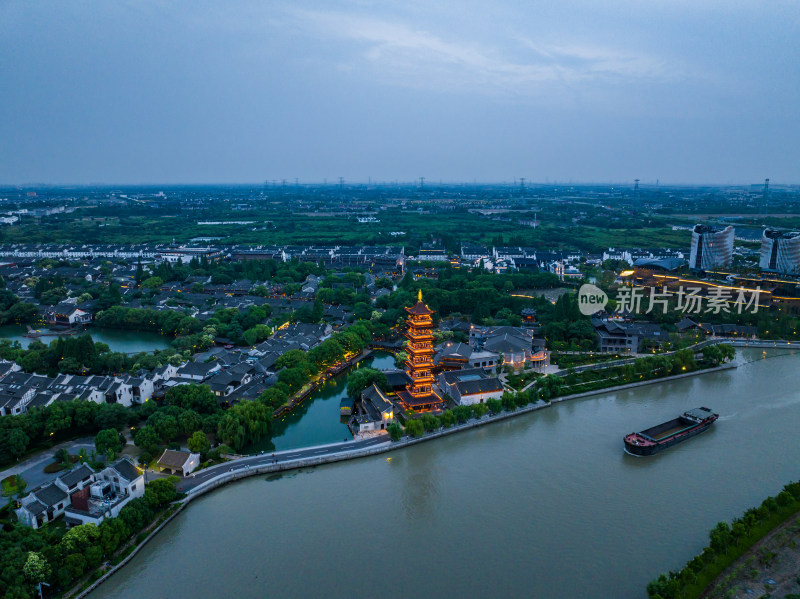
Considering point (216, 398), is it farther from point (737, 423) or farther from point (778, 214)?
point (778, 214)

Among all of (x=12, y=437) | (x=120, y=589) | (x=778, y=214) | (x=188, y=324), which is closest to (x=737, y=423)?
(x=120, y=589)

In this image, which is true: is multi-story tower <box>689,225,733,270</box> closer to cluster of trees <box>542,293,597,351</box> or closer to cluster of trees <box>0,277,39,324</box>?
cluster of trees <box>542,293,597,351</box>

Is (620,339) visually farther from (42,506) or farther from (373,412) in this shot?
(42,506)

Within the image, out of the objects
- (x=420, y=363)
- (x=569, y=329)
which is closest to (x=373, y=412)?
(x=420, y=363)

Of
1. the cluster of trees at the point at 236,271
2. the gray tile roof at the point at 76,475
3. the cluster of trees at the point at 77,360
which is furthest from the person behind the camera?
the cluster of trees at the point at 236,271

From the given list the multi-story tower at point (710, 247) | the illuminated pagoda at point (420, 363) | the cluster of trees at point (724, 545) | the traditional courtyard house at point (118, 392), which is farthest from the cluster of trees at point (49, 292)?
the multi-story tower at point (710, 247)

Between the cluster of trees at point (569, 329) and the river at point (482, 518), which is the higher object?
the cluster of trees at point (569, 329)

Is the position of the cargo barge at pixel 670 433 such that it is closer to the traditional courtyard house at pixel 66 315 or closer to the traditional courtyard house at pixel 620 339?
the traditional courtyard house at pixel 620 339
